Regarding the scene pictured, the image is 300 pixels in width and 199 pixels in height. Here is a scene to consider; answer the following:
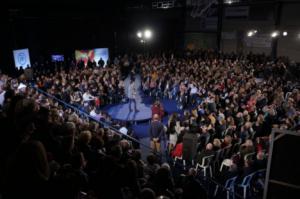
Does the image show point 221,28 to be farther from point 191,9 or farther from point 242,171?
point 242,171

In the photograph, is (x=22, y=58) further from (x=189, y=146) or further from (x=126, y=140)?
(x=189, y=146)

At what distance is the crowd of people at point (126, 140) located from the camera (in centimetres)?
306

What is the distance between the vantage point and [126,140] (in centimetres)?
673

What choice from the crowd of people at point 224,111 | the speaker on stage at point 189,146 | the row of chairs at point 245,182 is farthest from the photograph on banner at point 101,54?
the row of chairs at point 245,182

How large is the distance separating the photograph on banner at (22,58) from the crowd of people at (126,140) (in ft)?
2.81

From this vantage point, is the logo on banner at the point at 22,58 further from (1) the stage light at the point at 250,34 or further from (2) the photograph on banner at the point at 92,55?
(1) the stage light at the point at 250,34

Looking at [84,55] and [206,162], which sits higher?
[84,55]

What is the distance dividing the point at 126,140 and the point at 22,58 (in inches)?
503

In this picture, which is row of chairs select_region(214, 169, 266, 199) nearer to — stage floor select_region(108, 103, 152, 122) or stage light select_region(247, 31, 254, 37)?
stage floor select_region(108, 103, 152, 122)

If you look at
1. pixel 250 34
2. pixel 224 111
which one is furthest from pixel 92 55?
pixel 224 111

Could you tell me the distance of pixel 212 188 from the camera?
7.20 metres

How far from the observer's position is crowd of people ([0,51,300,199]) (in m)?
3.06

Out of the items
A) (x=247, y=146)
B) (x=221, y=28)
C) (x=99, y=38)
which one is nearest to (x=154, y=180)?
(x=247, y=146)

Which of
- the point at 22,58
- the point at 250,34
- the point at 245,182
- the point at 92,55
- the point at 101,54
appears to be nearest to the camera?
the point at 245,182
